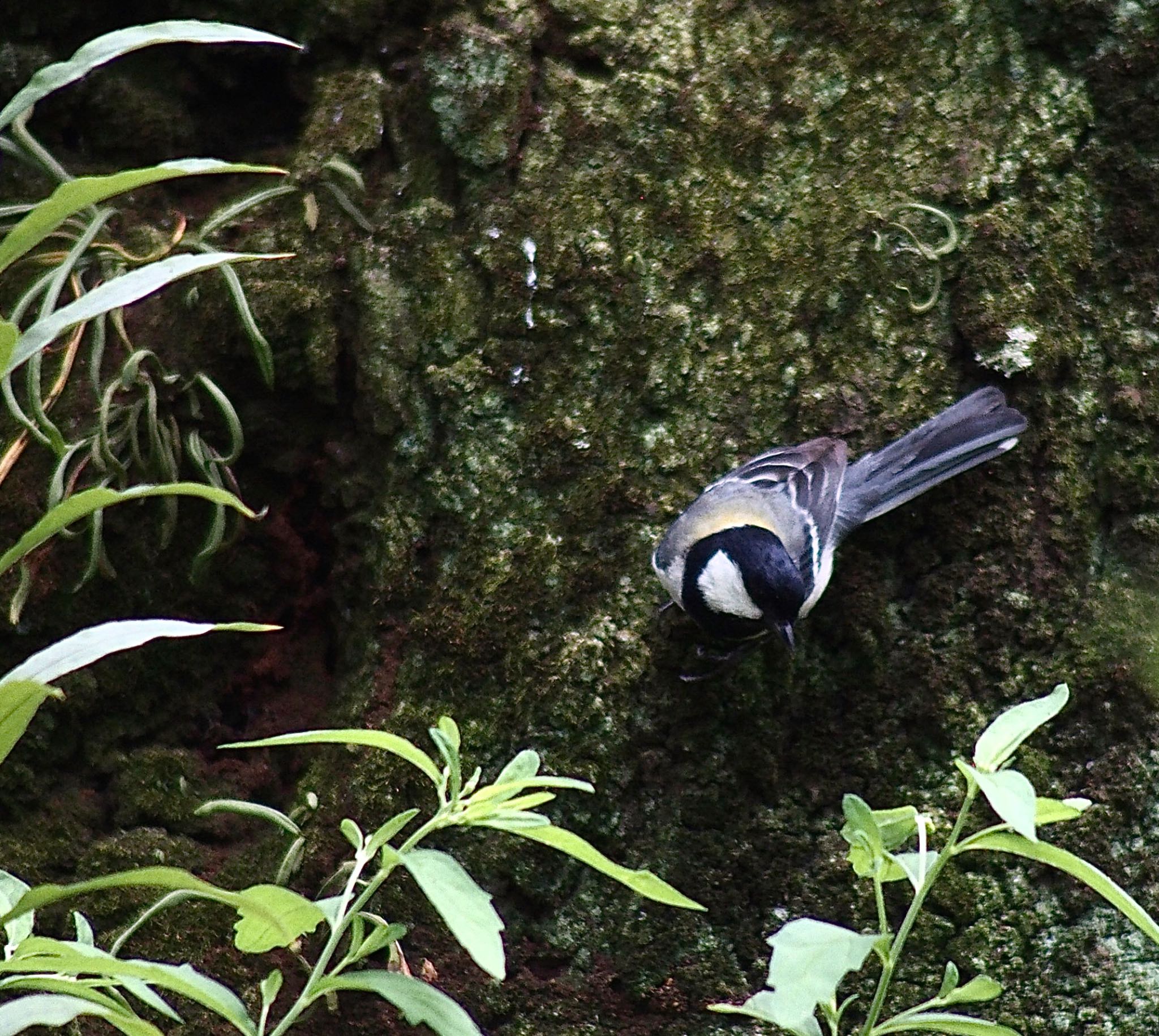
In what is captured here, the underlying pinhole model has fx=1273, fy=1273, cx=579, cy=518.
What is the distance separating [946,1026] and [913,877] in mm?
189

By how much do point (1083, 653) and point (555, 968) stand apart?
1169mm

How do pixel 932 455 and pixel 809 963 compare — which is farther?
pixel 932 455

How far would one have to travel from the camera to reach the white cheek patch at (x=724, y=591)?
2.57 metres

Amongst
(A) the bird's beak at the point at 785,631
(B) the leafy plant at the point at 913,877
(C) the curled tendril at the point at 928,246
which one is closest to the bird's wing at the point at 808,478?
(A) the bird's beak at the point at 785,631

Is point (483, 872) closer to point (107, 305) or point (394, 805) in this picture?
point (394, 805)

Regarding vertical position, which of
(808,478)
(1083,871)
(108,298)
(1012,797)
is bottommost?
(808,478)

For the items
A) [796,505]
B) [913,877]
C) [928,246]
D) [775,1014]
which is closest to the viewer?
[775,1014]

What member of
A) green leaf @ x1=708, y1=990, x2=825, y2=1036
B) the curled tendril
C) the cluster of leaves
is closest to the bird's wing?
the curled tendril

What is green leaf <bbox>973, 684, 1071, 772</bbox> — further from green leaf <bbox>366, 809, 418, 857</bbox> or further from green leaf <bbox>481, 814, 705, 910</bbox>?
green leaf <bbox>366, 809, 418, 857</bbox>

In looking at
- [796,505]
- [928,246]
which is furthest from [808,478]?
[928,246]

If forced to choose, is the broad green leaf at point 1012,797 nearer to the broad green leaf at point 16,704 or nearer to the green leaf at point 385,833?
the green leaf at point 385,833

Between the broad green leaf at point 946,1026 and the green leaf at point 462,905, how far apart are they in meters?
0.47

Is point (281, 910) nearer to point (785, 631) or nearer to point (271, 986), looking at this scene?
point (271, 986)

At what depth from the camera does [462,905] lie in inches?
44.4
